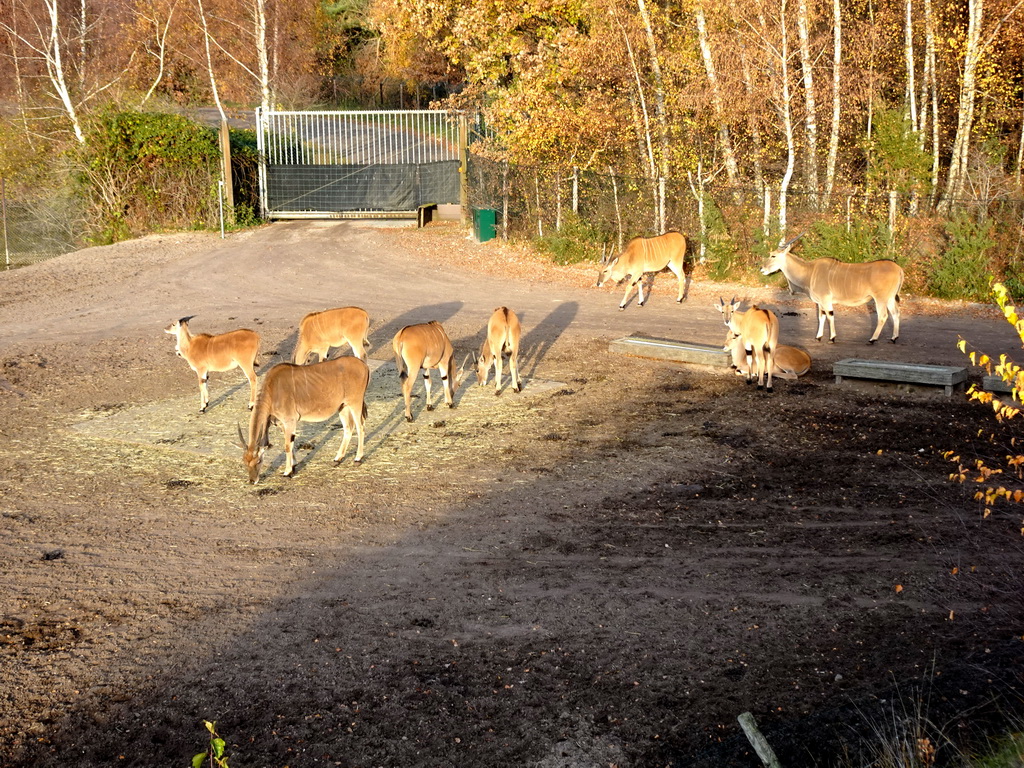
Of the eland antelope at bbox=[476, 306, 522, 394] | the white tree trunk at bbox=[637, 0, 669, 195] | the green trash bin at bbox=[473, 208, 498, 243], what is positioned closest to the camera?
the eland antelope at bbox=[476, 306, 522, 394]

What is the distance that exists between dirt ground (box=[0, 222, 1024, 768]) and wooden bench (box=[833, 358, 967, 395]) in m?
0.21

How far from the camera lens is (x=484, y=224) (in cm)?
2580

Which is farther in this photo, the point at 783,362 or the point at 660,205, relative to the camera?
the point at 660,205

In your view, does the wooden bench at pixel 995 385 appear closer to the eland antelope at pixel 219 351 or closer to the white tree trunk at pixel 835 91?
the eland antelope at pixel 219 351

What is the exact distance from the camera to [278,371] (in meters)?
10.1

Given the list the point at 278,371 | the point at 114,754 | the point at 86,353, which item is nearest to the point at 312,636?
the point at 114,754

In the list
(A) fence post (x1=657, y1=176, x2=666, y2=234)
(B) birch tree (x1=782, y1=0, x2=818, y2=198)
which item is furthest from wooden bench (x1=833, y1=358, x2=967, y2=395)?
(A) fence post (x1=657, y1=176, x2=666, y2=234)

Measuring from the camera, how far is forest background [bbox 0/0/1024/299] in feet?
64.8

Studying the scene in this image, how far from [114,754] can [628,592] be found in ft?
11.7

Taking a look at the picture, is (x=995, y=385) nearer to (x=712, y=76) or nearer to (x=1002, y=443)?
(x=1002, y=443)

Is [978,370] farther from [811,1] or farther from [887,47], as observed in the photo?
[887,47]

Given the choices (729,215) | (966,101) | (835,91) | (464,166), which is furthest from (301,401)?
(464,166)

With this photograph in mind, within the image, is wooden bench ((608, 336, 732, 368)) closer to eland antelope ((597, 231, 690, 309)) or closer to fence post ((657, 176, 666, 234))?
eland antelope ((597, 231, 690, 309))

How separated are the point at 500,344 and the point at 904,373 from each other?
4895 millimetres
